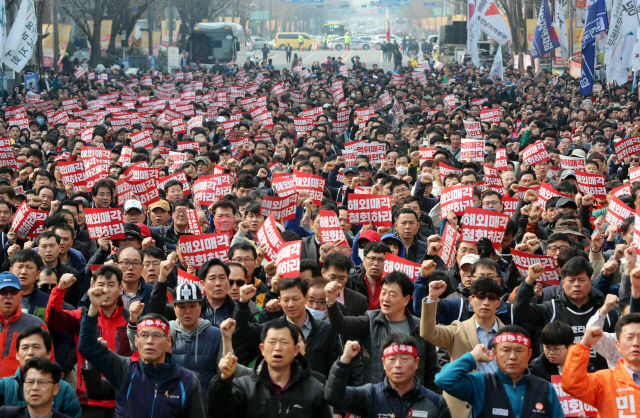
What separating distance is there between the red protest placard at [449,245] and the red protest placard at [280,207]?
7.47 feet

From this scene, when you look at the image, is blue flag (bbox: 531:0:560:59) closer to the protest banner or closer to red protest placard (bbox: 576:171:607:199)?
the protest banner

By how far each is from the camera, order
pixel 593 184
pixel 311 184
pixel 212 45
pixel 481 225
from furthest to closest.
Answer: pixel 212 45
pixel 593 184
pixel 311 184
pixel 481 225

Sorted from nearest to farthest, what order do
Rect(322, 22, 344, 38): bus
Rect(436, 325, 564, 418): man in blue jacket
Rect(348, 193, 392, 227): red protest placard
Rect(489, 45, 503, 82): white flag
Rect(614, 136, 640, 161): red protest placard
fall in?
Rect(436, 325, 564, 418): man in blue jacket < Rect(348, 193, 392, 227): red protest placard < Rect(614, 136, 640, 161): red protest placard < Rect(489, 45, 503, 82): white flag < Rect(322, 22, 344, 38): bus

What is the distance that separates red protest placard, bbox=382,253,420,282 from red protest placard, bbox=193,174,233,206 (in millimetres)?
4633

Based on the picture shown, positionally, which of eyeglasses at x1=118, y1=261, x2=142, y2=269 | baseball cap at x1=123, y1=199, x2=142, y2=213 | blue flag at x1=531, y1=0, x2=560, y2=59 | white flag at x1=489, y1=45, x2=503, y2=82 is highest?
blue flag at x1=531, y1=0, x2=560, y2=59

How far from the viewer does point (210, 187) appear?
11133 millimetres

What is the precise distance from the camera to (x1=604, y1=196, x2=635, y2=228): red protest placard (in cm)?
846

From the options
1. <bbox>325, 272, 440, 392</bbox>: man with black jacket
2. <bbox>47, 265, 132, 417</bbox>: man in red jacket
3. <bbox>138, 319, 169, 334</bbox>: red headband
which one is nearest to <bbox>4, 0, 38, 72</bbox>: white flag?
<bbox>47, 265, 132, 417</bbox>: man in red jacket

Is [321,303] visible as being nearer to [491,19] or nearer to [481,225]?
[481,225]

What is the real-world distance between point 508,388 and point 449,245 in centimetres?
290

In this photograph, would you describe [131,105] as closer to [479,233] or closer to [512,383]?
[479,233]

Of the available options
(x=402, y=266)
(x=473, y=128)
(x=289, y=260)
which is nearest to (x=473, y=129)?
(x=473, y=128)

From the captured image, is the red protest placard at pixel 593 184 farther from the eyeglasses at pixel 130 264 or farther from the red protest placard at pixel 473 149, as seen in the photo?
the eyeglasses at pixel 130 264

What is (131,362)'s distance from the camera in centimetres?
527
